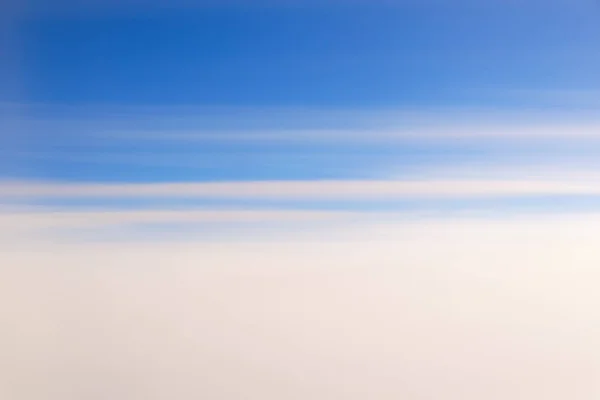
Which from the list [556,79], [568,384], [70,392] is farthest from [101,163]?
→ [568,384]

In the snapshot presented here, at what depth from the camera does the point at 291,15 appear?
1567 mm

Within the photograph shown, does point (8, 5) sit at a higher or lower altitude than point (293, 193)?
higher

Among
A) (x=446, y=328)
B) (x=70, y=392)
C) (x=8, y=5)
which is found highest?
(x=8, y=5)

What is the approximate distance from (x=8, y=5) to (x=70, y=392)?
0.75 metres

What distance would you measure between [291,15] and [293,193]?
34cm

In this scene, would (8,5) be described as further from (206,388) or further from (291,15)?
(206,388)

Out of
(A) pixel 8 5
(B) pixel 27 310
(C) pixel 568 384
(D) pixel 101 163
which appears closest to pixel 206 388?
(B) pixel 27 310

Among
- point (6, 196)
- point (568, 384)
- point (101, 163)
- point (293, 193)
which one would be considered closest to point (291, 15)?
point (293, 193)

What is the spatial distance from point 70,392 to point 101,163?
1.45 ft

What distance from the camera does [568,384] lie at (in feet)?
5.17

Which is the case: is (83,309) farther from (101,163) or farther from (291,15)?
(291,15)

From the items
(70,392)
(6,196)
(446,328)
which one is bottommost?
(70,392)

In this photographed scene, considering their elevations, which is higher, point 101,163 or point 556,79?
point 556,79

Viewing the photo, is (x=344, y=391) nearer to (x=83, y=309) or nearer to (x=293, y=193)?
(x=293, y=193)
